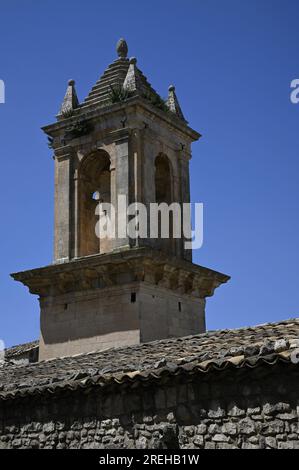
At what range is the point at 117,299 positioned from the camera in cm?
1573

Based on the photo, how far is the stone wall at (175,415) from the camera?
8.42 meters

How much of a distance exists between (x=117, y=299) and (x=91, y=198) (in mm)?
3577

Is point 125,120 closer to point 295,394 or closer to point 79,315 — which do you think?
point 79,315

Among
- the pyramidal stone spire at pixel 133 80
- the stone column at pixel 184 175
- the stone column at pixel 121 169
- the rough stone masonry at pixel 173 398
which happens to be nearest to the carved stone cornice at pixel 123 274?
the stone column at pixel 121 169

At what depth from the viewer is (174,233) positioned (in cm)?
1756

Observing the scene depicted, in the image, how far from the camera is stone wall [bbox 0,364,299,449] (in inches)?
332

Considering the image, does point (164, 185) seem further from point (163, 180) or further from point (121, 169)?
point (121, 169)

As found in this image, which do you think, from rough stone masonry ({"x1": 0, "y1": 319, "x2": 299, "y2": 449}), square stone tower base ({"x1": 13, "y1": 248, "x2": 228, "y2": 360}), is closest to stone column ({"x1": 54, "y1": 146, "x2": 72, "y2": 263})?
square stone tower base ({"x1": 13, "y1": 248, "x2": 228, "y2": 360})

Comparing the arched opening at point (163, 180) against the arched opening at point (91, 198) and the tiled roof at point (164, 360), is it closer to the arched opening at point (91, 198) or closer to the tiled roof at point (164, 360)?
the arched opening at point (91, 198)

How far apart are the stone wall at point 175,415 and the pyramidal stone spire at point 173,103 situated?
31.9 feet

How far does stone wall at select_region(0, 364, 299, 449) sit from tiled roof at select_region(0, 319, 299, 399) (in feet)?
0.52

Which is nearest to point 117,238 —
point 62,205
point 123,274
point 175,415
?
point 123,274
